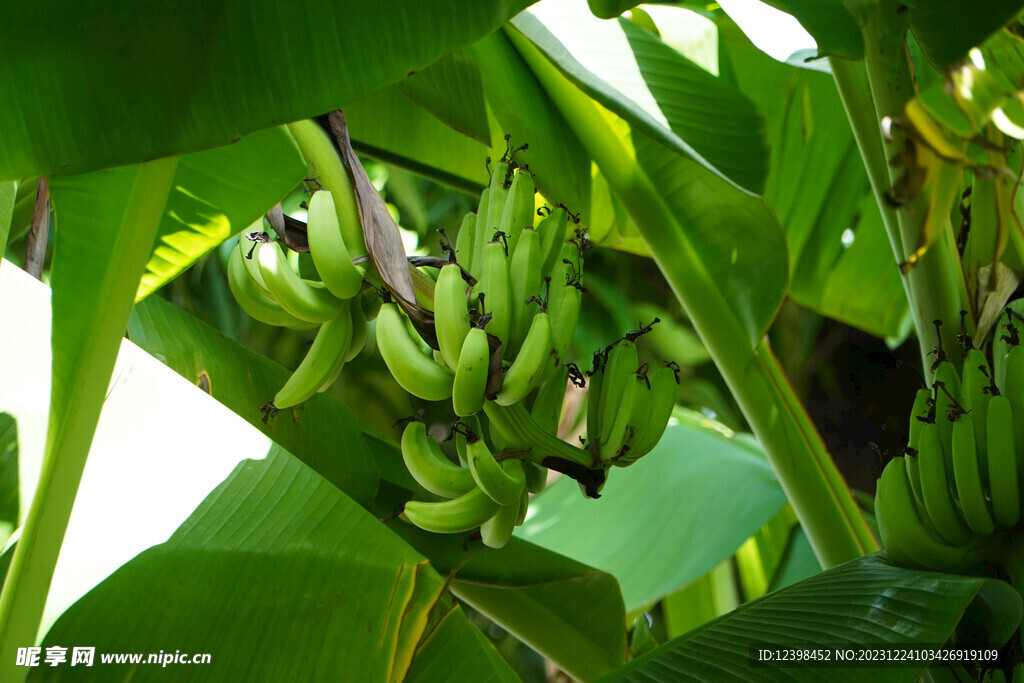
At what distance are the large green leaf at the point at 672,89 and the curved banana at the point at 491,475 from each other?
40 cm

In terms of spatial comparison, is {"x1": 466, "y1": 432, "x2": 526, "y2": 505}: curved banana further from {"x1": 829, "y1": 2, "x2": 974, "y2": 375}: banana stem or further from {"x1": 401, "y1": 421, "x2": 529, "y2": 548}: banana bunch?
{"x1": 829, "y1": 2, "x2": 974, "y2": 375}: banana stem

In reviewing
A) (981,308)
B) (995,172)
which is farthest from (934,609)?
(995,172)

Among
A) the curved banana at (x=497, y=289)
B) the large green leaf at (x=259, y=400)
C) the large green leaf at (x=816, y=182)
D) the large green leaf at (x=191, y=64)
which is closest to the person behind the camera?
the large green leaf at (x=191, y=64)

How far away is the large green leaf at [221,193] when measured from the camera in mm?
688

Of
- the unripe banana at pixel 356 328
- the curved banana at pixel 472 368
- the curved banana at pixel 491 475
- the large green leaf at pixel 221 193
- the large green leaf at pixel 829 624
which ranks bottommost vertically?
the large green leaf at pixel 829 624

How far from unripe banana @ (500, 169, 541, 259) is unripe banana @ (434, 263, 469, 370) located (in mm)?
85

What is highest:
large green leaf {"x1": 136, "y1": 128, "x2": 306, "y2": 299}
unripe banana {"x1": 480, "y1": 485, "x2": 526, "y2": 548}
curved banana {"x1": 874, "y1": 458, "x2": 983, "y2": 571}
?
large green leaf {"x1": 136, "y1": 128, "x2": 306, "y2": 299}

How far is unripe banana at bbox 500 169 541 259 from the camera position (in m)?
0.60

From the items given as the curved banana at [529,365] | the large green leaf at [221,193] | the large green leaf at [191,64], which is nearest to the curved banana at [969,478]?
the curved banana at [529,365]

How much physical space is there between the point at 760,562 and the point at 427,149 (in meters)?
0.97

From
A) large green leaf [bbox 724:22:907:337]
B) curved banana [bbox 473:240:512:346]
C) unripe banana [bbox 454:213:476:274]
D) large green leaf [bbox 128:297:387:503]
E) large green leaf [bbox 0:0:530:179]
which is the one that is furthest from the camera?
large green leaf [bbox 724:22:907:337]

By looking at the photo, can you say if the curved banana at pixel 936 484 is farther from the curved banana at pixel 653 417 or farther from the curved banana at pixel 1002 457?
the curved banana at pixel 653 417

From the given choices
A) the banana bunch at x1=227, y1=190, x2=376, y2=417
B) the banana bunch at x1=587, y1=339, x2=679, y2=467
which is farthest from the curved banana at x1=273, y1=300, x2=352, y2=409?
the banana bunch at x1=587, y1=339, x2=679, y2=467

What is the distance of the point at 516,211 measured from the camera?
61 cm
